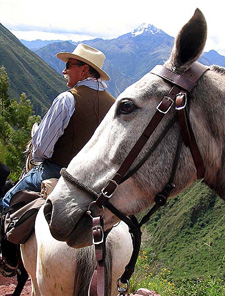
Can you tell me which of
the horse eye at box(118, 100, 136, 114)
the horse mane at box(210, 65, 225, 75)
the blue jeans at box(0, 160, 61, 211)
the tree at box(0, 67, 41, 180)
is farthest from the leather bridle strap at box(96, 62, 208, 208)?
the tree at box(0, 67, 41, 180)

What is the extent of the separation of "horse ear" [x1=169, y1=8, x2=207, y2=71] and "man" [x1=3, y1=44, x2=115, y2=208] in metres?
1.45

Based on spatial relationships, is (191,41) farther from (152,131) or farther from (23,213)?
(23,213)

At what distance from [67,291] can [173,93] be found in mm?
1990

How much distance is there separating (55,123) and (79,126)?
0.89 ft

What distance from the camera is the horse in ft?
8.89

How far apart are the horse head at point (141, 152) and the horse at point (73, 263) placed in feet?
2.13

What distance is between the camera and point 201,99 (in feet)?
6.57

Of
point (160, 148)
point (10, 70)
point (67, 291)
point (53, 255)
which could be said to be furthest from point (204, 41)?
point (10, 70)

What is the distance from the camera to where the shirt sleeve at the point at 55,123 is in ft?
10.2

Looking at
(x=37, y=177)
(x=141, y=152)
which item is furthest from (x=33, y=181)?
(x=141, y=152)

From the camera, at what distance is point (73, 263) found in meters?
2.71

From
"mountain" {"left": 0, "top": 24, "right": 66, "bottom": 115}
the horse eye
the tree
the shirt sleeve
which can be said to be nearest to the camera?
the horse eye

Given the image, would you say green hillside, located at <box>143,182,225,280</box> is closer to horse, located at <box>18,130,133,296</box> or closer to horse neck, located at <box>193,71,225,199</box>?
horse, located at <box>18,130,133,296</box>

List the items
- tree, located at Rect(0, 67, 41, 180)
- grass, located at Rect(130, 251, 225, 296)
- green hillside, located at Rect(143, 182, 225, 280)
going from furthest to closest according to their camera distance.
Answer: green hillside, located at Rect(143, 182, 225, 280) < tree, located at Rect(0, 67, 41, 180) < grass, located at Rect(130, 251, 225, 296)
